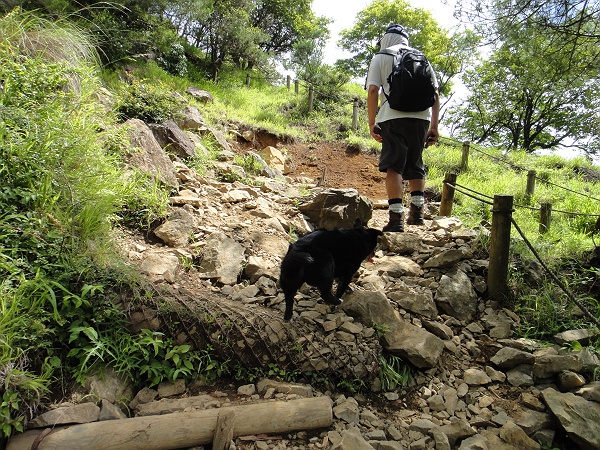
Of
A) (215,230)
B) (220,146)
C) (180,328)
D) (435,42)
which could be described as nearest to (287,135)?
(220,146)

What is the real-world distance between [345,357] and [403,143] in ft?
7.92

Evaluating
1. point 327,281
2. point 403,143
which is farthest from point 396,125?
point 327,281

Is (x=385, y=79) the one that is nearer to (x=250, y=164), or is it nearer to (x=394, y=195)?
(x=394, y=195)

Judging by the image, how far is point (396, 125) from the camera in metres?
3.78

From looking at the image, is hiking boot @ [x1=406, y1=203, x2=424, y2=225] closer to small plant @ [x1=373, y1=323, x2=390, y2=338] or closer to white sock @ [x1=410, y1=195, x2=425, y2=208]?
white sock @ [x1=410, y1=195, x2=425, y2=208]

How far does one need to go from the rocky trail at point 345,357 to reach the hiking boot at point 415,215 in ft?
0.70

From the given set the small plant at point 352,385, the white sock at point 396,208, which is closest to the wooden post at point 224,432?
the small plant at point 352,385

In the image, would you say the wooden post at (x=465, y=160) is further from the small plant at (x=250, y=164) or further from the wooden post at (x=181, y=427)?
the wooden post at (x=181, y=427)

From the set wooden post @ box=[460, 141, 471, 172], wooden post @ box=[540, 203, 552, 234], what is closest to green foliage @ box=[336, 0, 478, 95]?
wooden post @ box=[460, 141, 471, 172]

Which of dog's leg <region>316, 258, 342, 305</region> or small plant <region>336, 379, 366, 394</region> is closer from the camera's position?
small plant <region>336, 379, 366, 394</region>

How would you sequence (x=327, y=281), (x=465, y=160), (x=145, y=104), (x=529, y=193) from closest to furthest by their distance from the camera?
(x=327, y=281) → (x=145, y=104) → (x=529, y=193) → (x=465, y=160)

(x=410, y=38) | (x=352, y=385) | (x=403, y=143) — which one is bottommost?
(x=352, y=385)

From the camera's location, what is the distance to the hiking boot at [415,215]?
4254 millimetres

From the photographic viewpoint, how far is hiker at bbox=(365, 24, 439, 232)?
374cm
